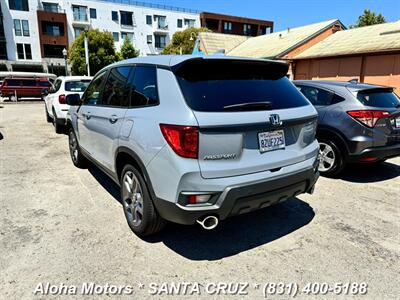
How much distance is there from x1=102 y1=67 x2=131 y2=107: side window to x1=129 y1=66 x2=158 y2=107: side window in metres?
0.15

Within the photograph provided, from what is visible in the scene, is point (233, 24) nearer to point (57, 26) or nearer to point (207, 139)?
point (57, 26)

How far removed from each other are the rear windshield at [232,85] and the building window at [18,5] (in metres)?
50.0

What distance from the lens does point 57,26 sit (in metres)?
44.8

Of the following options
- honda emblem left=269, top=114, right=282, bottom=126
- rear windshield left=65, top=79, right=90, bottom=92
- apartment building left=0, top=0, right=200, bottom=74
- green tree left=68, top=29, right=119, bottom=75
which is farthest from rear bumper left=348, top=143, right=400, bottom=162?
apartment building left=0, top=0, right=200, bottom=74

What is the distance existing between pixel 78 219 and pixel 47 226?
0.34 metres

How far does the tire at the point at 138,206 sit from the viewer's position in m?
2.92

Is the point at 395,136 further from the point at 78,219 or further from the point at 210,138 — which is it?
the point at 78,219

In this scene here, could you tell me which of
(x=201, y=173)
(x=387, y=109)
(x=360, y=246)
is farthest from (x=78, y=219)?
(x=387, y=109)

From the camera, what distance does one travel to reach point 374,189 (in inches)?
186

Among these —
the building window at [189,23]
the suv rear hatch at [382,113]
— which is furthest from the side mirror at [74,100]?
the building window at [189,23]

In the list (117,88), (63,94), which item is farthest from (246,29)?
(117,88)

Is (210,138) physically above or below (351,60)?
below

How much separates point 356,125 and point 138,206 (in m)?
3.60

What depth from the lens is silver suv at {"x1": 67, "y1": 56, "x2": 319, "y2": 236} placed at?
8.08 feet
